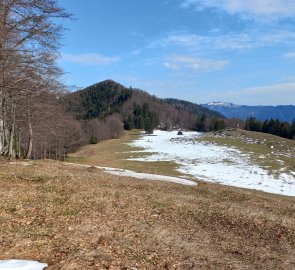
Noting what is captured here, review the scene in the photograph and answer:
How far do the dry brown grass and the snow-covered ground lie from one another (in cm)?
21

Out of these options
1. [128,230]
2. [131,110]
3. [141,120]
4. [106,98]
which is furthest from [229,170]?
[106,98]

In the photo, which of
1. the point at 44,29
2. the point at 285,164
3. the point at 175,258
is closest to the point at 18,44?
the point at 44,29

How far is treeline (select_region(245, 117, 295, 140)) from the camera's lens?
335 ft

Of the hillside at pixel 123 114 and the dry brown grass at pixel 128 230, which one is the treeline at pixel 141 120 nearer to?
the hillside at pixel 123 114

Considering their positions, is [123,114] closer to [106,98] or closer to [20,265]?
[106,98]

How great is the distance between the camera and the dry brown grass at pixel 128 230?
6332mm

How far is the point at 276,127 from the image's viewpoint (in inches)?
4247

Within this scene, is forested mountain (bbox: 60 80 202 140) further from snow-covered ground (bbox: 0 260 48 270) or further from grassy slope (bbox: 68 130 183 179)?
snow-covered ground (bbox: 0 260 48 270)

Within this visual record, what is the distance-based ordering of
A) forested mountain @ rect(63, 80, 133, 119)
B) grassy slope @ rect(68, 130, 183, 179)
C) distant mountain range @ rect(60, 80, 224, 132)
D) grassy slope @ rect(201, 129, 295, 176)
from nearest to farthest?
grassy slope @ rect(68, 130, 183, 179) → grassy slope @ rect(201, 129, 295, 176) → distant mountain range @ rect(60, 80, 224, 132) → forested mountain @ rect(63, 80, 133, 119)

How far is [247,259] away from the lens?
6867 millimetres

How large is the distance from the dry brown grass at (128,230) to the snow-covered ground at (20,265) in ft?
0.68

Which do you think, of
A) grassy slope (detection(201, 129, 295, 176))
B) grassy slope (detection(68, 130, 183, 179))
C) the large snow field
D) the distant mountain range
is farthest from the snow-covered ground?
the distant mountain range

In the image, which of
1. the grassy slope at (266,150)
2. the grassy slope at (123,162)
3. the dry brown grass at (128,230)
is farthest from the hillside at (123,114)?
the dry brown grass at (128,230)

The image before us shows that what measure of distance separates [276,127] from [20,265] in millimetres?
111338
